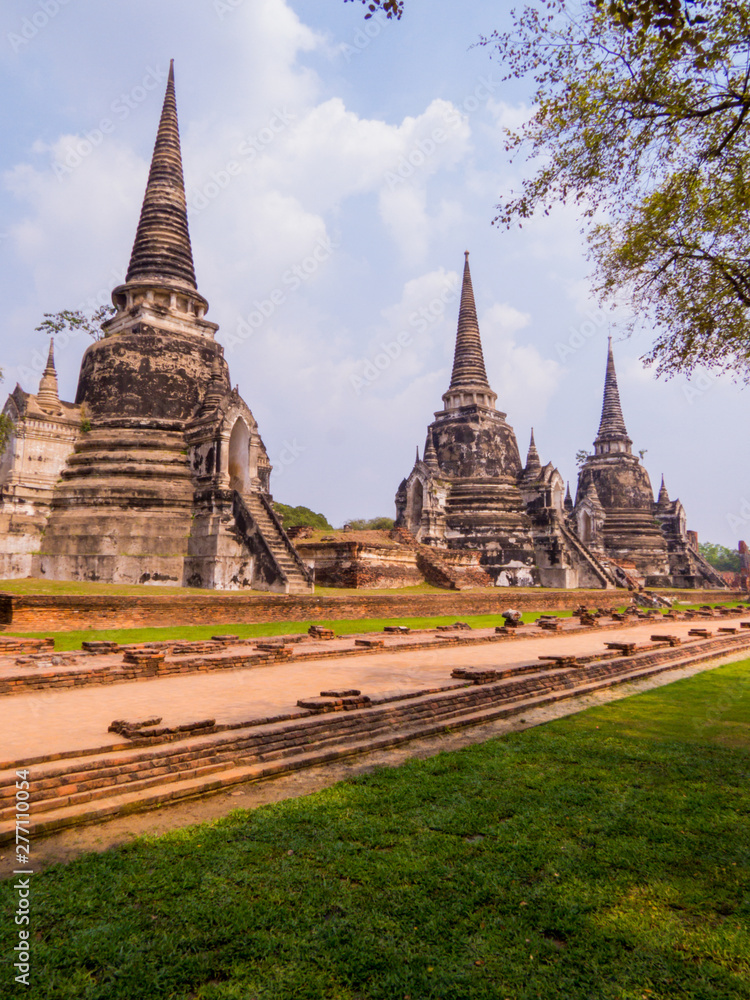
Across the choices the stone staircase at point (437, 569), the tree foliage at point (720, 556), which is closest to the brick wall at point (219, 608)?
the stone staircase at point (437, 569)

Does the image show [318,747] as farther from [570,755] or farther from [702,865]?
[702,865]

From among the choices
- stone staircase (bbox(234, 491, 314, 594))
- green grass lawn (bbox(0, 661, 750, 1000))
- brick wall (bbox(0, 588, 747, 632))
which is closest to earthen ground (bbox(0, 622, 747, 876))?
green grass lawn (bbox(0, 661, 750, 1000))

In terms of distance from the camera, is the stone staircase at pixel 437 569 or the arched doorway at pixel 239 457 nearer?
the arched doorway at pixel 239 457

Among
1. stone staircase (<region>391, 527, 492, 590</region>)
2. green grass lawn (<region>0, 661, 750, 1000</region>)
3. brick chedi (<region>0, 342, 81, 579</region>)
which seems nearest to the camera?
green grass lawn (<region>0, 661, 750, 1000</region>)

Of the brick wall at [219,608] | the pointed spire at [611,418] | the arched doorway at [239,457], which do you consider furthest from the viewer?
the pointed spire at [611,418]

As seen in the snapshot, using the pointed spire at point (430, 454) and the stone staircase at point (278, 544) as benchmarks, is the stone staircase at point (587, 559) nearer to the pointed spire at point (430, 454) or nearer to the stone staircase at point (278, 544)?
the pointed spire at point (430, 454)

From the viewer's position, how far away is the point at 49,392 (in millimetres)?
21031

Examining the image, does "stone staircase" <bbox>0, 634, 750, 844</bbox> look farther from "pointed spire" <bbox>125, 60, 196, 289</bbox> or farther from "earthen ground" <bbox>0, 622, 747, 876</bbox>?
"pointed spire" <bbox>125, 60, 196, 289</bbox>

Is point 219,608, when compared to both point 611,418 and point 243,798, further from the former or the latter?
point 611,418

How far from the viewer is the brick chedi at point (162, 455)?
18406 mm

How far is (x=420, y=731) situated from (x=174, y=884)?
3510mm

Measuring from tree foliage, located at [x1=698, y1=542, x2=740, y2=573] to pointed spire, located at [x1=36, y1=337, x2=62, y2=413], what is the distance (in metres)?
75.9

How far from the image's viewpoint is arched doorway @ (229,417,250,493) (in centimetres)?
2144

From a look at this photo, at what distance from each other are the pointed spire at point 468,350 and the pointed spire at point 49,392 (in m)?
18.9
